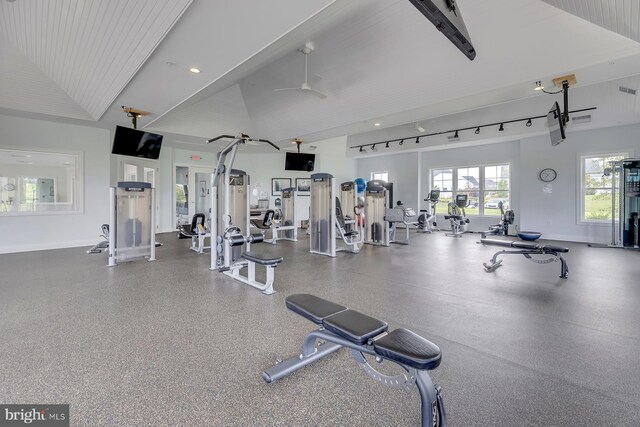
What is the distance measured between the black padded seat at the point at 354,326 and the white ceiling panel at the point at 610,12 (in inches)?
160

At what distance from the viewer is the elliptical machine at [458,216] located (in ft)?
31.2

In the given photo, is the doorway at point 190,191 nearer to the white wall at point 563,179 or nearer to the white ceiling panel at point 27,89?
the white ceiling panel at point 27,89

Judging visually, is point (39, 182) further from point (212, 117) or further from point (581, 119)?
point (581, 119)

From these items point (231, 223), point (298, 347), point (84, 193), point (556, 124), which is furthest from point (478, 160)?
point (84, 193)

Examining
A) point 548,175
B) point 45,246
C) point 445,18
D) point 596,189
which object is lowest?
point 45,246

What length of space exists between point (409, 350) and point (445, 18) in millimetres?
2267

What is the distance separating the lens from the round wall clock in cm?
829

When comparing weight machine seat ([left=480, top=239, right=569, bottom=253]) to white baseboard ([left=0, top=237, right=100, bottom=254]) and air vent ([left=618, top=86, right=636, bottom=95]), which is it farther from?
white baseboard ([left=0, top=237, right=100, bottom=254])

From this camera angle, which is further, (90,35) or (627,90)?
(627,90)

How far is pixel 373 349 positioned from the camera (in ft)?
4.85

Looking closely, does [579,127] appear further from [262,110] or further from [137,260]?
[137,260]

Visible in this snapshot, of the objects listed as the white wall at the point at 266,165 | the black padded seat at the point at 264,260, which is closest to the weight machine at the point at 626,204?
the white wall at the point at 266,165

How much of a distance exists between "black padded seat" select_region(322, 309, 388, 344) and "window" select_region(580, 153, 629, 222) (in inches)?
365

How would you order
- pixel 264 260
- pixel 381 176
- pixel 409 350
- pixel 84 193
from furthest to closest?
pixel 381 176 → pixel 84 193 → pixel 264 260 → pixel 409 350
